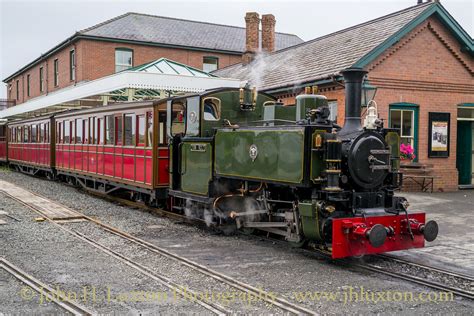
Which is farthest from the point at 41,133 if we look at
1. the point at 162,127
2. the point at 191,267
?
the point at 191,267

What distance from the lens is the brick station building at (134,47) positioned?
2762cm

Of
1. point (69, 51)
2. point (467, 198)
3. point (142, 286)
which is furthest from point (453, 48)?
point (69, 51)

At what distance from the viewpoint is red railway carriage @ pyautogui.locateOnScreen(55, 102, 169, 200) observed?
10883 millimetres

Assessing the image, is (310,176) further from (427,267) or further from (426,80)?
(426,80)

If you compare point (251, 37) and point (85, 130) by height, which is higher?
point (251, 37)

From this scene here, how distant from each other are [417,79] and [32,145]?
49.0ft

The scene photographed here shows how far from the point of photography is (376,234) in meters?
6.34

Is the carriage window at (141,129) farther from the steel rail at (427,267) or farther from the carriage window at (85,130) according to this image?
the steel rail at (427,267)

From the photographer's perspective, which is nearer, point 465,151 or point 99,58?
point 465,151

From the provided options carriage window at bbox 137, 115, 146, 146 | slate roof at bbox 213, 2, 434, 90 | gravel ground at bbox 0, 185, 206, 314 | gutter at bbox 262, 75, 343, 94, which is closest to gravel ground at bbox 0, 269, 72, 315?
gravel ground at bbox 0, 185, 206, 314

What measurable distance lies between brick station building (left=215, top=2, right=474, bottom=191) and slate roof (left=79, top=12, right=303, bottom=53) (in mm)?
14885

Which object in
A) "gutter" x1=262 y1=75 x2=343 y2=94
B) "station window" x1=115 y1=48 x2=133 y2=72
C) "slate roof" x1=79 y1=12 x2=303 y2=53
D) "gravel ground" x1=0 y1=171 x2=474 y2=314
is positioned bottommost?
"gravel ground" x1=0 y1=171 x2=474 y2=314

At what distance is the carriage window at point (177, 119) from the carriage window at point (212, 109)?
3.28ft

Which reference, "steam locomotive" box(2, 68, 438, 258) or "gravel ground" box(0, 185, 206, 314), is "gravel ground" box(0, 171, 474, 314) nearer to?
"gravel ground" box(0, 185, 206, 314)
